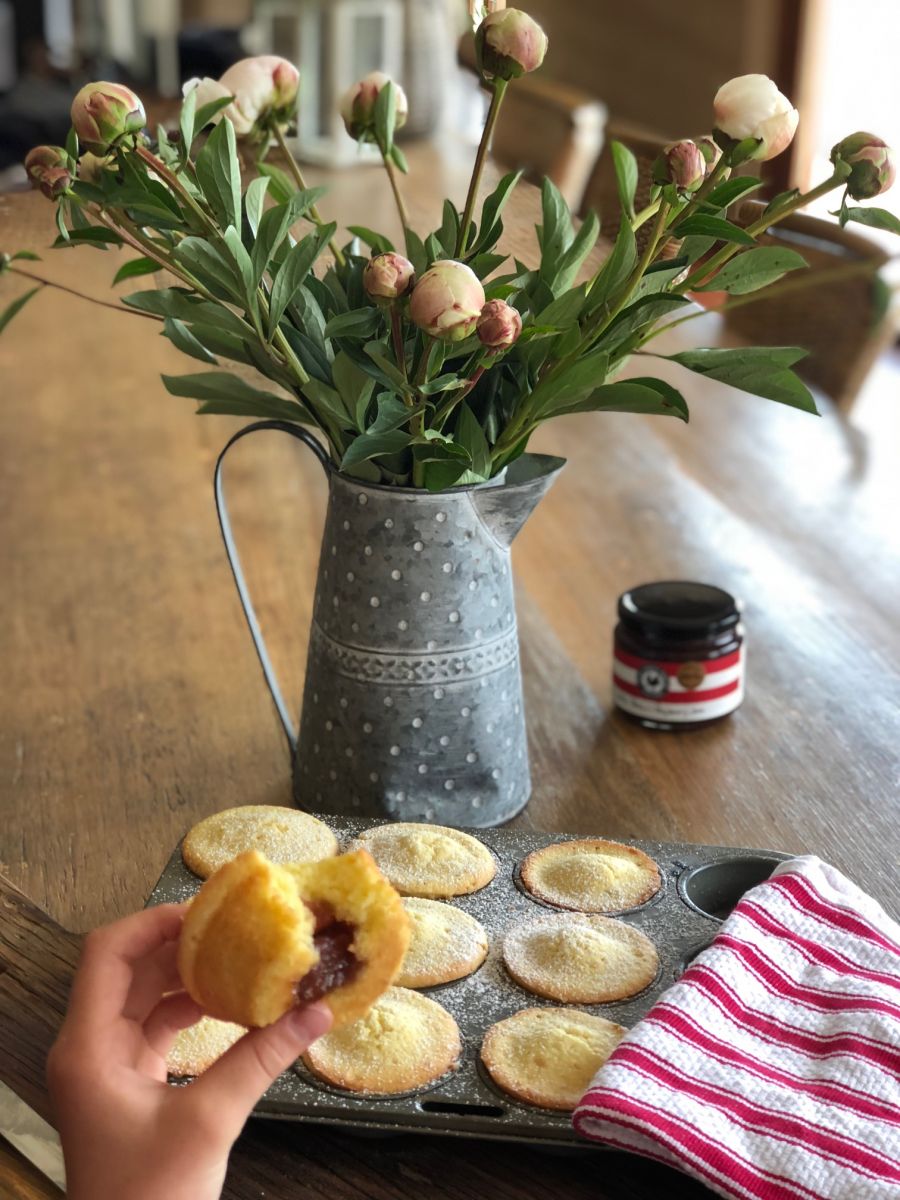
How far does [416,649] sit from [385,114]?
32 cm

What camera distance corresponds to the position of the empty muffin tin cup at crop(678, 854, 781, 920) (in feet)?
2.74

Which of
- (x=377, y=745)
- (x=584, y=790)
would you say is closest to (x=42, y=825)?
(x=377, y=745)

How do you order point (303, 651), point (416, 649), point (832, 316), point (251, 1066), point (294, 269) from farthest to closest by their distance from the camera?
point (832, 316) < point (303, 651) < point (416, 649) < point (294, 269) < point (251, 1066)

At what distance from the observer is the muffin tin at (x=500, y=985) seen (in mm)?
639

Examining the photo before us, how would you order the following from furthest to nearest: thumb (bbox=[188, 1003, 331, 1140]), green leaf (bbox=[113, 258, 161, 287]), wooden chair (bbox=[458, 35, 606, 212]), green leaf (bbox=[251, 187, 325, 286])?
wooden chair (bbox=[458, 35, 606, 212]) → green leaf (bbox=[113, 258, 161, 287]) → green leaf (bbox=[251, 187, 325, 286]) → thumb (bbox=[188, 1003, 331, 1140])

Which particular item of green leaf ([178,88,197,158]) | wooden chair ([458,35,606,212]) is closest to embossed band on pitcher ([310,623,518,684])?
green leaf ([178,88,197,158])

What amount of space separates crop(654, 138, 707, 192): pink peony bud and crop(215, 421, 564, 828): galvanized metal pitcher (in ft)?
0.68

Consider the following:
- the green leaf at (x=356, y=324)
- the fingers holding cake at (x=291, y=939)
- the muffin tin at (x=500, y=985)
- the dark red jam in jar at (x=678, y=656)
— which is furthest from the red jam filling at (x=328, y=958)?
the dark red jam in jar at (x=678, y=656)

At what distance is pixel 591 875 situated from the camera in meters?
0.81

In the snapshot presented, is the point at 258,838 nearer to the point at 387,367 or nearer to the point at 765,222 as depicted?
the point at 387,367

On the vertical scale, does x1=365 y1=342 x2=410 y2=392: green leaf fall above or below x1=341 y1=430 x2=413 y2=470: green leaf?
above

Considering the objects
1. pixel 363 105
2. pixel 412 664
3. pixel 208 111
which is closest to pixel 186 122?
pixel 208 111

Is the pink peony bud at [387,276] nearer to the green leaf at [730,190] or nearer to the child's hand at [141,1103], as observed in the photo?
the green leaf at [730,190]

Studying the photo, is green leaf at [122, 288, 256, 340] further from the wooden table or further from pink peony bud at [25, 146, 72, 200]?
the wooden table
